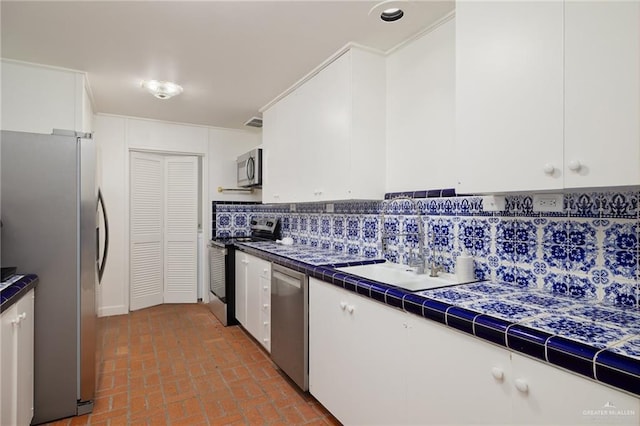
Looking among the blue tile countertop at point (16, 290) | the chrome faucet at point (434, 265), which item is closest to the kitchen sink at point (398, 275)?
the chrome faucet at point (434, 265)

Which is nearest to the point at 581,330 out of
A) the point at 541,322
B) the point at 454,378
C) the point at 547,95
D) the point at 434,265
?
the point at 541,322

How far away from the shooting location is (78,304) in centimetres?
208

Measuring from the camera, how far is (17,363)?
1.67 meters

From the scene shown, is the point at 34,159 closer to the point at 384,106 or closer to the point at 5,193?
the point at 5,193

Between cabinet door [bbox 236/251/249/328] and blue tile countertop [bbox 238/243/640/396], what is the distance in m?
1.86

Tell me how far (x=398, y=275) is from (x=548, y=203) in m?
0.97

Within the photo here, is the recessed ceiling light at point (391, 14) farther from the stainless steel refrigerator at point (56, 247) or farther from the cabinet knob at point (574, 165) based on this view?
the stainless steel refrigerator at point (56, 247)

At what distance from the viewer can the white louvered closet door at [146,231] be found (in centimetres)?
422

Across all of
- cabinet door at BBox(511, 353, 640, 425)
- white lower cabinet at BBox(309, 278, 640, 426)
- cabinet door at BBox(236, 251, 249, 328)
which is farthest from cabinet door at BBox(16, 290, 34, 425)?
cabinet door at BBox(511, 353, 640, 425)

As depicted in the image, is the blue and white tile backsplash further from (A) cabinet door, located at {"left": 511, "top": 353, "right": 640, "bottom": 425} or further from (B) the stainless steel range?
(B) the stainless steel range

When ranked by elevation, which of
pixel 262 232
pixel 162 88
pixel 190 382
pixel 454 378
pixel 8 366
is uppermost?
pixel 162 88

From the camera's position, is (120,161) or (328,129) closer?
(328,129)

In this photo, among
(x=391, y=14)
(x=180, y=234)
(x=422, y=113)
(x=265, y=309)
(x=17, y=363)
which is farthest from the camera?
(x=180, y=234)

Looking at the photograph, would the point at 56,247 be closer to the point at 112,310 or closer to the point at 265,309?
the point at 265,309
